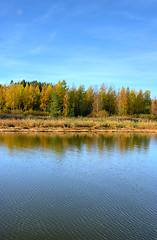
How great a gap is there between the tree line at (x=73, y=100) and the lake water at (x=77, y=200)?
4390cm

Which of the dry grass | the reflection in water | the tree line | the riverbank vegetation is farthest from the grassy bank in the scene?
the tree line

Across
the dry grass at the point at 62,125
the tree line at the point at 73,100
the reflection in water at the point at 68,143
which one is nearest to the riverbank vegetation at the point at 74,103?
the tree line at the point at 73,100

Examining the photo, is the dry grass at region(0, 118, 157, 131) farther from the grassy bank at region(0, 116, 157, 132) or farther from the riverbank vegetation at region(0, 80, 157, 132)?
the riverbank vegetation at region(0, 80, 157, 132)

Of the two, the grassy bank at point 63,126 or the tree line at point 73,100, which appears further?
the tree line at point 73,100

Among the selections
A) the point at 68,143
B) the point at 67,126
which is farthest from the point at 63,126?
the point at 68,143

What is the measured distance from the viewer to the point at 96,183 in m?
6.63

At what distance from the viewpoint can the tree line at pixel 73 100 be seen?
2131 inches

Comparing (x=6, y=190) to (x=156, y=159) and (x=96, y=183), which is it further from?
(x=156, y=159)

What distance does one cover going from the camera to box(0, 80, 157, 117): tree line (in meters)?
54.1

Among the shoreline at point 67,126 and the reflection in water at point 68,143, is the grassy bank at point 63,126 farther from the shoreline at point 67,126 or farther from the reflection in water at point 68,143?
the reflection in water at point 68,143

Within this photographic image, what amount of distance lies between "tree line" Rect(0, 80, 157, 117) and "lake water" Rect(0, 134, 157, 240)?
43.9 m

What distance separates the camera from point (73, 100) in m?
56.5

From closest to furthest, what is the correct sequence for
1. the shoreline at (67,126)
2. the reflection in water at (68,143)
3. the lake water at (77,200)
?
the lake water at (77,200) → the reflection in water at (68,143) → the shoreline at (67,126)

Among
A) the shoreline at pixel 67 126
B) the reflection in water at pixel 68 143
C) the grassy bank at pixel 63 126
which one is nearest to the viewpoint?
the reflection in water at pixel 68 143
